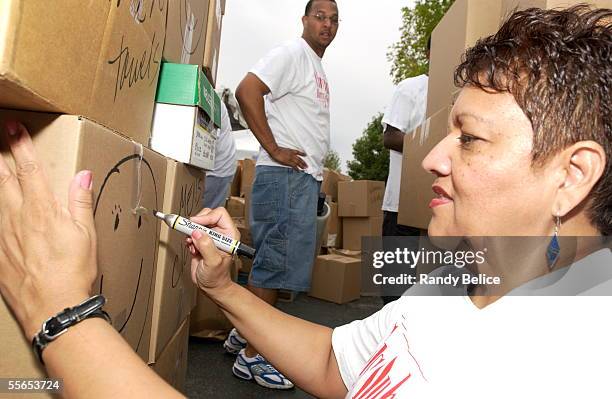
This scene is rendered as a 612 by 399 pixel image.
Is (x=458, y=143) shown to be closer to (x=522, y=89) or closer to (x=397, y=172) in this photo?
(x=522, y=89)

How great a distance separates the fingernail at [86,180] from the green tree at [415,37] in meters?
7.75

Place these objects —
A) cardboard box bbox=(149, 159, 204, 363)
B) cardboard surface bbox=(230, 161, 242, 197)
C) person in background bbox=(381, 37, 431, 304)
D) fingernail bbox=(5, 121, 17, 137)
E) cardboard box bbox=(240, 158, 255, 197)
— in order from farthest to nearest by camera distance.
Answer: cardboard surface bbox=(230, 161, 242, 197)
cardboard box bbox=(240, 158, 255, 197)
person in background bbox=(381, 37, 431, 304)
cardboard box bbox=(149, 159, 204, 363)
fingernail bbox=(5, 121, 17, 137)

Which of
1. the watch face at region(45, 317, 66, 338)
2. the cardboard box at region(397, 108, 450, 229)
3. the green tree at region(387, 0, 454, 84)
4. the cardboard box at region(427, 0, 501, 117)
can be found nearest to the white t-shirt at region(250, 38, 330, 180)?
the cardboard box at region(397, 108, 450, 229)

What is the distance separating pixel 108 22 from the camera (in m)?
0.63

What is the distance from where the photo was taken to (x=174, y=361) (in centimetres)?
131

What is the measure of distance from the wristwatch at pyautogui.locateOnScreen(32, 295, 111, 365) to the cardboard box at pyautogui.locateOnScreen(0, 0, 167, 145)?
0.24 metres

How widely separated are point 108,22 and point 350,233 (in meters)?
4.33

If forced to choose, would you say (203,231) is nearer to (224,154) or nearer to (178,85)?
(178,85)

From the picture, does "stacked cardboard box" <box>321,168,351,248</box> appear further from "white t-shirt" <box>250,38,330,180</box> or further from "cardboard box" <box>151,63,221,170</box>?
"cardboard box" <box>151,63,221,170</box>

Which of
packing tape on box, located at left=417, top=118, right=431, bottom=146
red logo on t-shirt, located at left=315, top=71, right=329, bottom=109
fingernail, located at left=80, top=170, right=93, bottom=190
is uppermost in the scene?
red logo on t-shirt, located at left=315, top=71, right=329, bottom=109

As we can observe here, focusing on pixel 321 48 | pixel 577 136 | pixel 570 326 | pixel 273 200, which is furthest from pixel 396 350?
pixel 321 48

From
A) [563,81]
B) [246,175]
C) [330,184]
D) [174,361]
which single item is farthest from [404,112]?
[246,175]

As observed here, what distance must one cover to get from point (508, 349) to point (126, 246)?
1.99 feet

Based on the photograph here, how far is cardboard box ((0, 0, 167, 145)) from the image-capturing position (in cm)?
45
